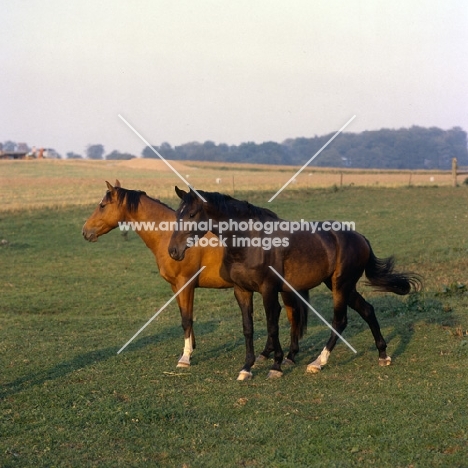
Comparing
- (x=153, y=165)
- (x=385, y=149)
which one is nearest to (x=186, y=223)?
(x=385, y=149)

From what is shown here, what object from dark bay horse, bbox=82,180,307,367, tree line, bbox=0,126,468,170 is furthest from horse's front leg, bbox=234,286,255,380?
tree line, bbox=0,126,468,170

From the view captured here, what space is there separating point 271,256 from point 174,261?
1.46 m

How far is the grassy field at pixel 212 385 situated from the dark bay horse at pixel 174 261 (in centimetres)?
45

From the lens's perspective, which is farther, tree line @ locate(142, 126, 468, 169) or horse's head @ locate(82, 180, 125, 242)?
tree line @ locate(142, 126, 468, 169)

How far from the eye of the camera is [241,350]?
30.1 ft

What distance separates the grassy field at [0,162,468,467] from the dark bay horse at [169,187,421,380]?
509 millimetres

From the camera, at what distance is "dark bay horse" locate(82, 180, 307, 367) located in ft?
28.0

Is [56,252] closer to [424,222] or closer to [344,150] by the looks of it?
[424,222]

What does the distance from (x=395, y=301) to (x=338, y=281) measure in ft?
13.4

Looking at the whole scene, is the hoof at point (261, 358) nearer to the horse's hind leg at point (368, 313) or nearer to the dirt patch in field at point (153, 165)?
the horse's hind leg at point (368, 313)

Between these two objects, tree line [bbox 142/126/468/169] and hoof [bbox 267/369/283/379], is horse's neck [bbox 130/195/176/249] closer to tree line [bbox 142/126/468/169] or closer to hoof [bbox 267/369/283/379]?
hoof [bbox 267/369/283/379]

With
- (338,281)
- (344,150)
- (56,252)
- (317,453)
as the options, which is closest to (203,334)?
(338,281)

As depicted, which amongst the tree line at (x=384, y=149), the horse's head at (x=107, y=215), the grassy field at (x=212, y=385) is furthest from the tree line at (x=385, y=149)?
the horse's head at (x=107, y=215)

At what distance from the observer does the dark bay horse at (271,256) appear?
7371 mm
